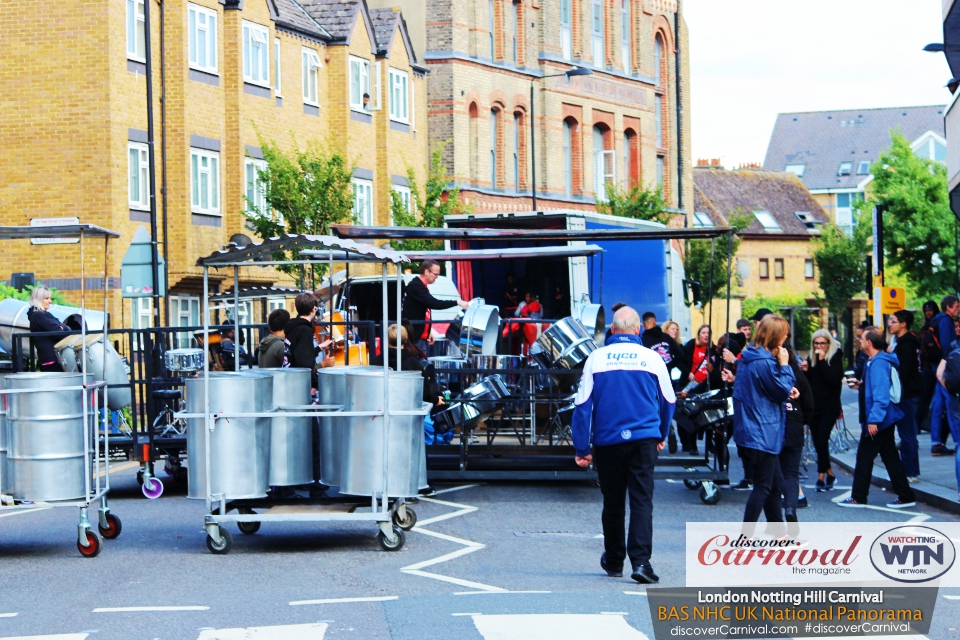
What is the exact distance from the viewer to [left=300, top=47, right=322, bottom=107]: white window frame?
3872cm

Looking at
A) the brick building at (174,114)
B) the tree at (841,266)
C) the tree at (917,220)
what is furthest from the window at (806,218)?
the brick building at (174,114)

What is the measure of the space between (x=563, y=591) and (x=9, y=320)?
9.23 meters

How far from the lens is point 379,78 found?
4162cm

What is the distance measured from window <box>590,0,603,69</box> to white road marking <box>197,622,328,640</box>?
45992 millimetres

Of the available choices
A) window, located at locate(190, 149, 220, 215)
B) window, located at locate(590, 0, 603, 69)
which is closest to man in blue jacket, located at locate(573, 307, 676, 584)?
window, located at locate(190, 149, 220, 215)

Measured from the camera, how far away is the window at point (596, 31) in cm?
5281

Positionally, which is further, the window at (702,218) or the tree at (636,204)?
the window at (702,218)

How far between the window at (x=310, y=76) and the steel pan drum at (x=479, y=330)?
915 inches

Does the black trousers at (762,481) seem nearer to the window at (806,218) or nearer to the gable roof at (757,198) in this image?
the gable roof at (757,198)

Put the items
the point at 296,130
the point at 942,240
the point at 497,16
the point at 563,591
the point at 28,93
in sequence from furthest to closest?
1. the point at 942,240
2. the point at 497,16
3. the point at 296,130
4. the point at 28,93
5. the point at 563,591

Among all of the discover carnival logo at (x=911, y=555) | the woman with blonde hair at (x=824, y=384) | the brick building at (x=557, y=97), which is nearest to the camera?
the discover carnival logo at (x=911, y=555)

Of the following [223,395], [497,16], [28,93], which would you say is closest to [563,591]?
[223,395]

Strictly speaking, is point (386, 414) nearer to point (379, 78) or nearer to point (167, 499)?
point (167, 499)

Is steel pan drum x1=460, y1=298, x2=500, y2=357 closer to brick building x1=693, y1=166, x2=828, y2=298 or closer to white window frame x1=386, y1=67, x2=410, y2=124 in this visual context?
white window frame x1=386, y1=67, x2=410, y2=124
